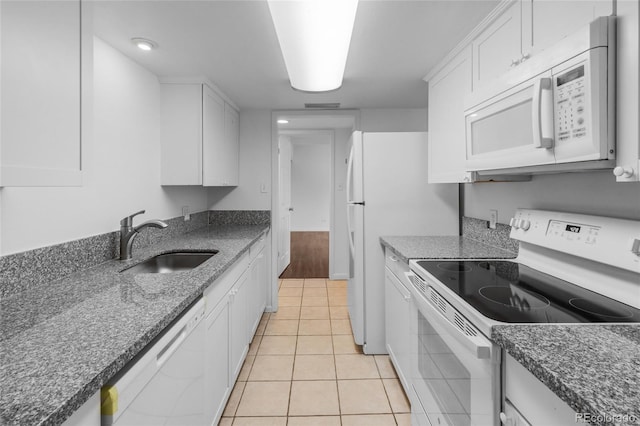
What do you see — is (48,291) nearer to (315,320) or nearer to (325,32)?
(325,32)

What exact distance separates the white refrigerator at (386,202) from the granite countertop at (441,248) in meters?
0.12

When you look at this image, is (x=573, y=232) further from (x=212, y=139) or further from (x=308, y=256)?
(x=308, y=256)

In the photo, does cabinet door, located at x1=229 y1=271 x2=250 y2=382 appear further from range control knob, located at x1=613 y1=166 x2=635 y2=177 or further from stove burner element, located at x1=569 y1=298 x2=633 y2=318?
range control knob, located at x1=613 y1=166 x2=635 y2=177

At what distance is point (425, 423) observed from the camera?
57.4 inches

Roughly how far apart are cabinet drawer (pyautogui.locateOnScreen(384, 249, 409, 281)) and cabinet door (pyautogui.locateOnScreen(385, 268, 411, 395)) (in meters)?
0.04

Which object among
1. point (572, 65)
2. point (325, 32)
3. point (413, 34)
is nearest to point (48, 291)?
point (325, 32)

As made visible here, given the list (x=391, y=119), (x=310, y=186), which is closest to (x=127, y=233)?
(x=391, y=119)

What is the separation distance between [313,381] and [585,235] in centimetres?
174

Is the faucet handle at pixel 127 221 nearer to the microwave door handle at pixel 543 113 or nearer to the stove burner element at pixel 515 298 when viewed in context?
the stove burner element at pixel 515 298

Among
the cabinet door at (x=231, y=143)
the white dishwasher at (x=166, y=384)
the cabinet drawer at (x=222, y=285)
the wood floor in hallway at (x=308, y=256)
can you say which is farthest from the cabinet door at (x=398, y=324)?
the wood floor in hallway at (x=308, y=256)

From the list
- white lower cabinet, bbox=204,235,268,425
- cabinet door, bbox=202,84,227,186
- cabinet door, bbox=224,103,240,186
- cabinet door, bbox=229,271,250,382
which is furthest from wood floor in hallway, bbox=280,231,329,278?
cabinet door, bbox=229,271,250,382

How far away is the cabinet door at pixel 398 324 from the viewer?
1.90m

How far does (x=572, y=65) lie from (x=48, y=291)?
6.67ft

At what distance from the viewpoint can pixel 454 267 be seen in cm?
163
